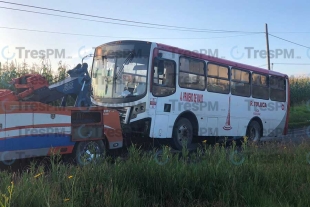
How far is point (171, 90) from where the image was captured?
11.1 meters

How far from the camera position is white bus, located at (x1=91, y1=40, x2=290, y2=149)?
10445 millimetres

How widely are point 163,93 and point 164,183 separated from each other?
5482 mm

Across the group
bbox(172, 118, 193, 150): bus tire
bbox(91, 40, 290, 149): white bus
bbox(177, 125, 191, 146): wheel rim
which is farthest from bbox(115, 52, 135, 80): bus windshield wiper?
bbox(177, 125, 191, 146): wheel rim

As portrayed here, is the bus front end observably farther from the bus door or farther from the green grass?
the green grass

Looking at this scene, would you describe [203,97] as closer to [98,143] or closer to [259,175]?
[98,143]

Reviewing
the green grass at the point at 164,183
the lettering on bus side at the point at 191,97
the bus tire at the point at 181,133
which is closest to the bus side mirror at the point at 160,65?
the lettering on bus side at the point at 191,97

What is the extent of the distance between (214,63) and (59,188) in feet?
29.9

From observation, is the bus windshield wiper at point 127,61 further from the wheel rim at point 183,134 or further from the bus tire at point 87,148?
the bus tire at point 87,148

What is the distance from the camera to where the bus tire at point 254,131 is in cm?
1509

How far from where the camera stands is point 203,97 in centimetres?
1239

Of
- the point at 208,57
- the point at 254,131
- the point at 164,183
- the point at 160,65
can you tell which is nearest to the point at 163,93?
the point at 160,65

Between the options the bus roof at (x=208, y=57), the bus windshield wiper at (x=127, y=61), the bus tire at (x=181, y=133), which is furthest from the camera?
the bus tire at (x=181, y=133)

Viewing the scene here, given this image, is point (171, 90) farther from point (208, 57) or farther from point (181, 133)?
point (208, 57)

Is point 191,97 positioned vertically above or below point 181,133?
above
